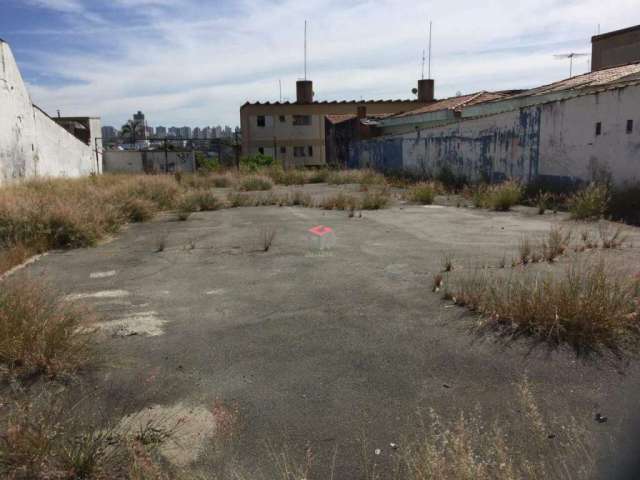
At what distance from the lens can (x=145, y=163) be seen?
40.4 m

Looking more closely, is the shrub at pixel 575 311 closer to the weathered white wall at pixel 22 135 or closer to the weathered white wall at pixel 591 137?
the weathered white wall at pixel 591 137

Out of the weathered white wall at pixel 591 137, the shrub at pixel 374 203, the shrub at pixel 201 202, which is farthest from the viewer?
the shrub at pixel 201 202

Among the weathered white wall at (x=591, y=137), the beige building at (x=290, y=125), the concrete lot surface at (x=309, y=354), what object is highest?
the beige building at (x=290, y=125)

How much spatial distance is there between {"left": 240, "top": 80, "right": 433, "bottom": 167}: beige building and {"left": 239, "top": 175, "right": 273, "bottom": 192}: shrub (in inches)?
1261

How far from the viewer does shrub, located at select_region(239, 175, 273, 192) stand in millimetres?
21594

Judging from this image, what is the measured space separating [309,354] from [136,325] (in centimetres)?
179

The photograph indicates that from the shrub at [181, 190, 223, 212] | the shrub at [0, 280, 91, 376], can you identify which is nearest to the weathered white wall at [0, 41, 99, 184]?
the shrub at [181, 190, 223, 212]

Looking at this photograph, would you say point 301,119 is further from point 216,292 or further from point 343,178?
point 216,292

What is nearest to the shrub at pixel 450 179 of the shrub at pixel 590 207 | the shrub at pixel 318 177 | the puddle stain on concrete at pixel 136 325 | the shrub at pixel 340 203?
the shrub at pixel 318 177

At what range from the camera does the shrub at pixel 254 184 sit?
70.8 feet

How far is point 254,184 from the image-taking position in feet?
71.4

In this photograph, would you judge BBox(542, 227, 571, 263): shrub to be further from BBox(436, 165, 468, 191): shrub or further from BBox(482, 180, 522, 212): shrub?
BBox(436, 165, 468, 191): shrub

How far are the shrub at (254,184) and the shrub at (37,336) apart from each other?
57.5 ft

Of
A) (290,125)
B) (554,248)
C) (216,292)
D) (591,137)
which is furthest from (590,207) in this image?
(290,125)
